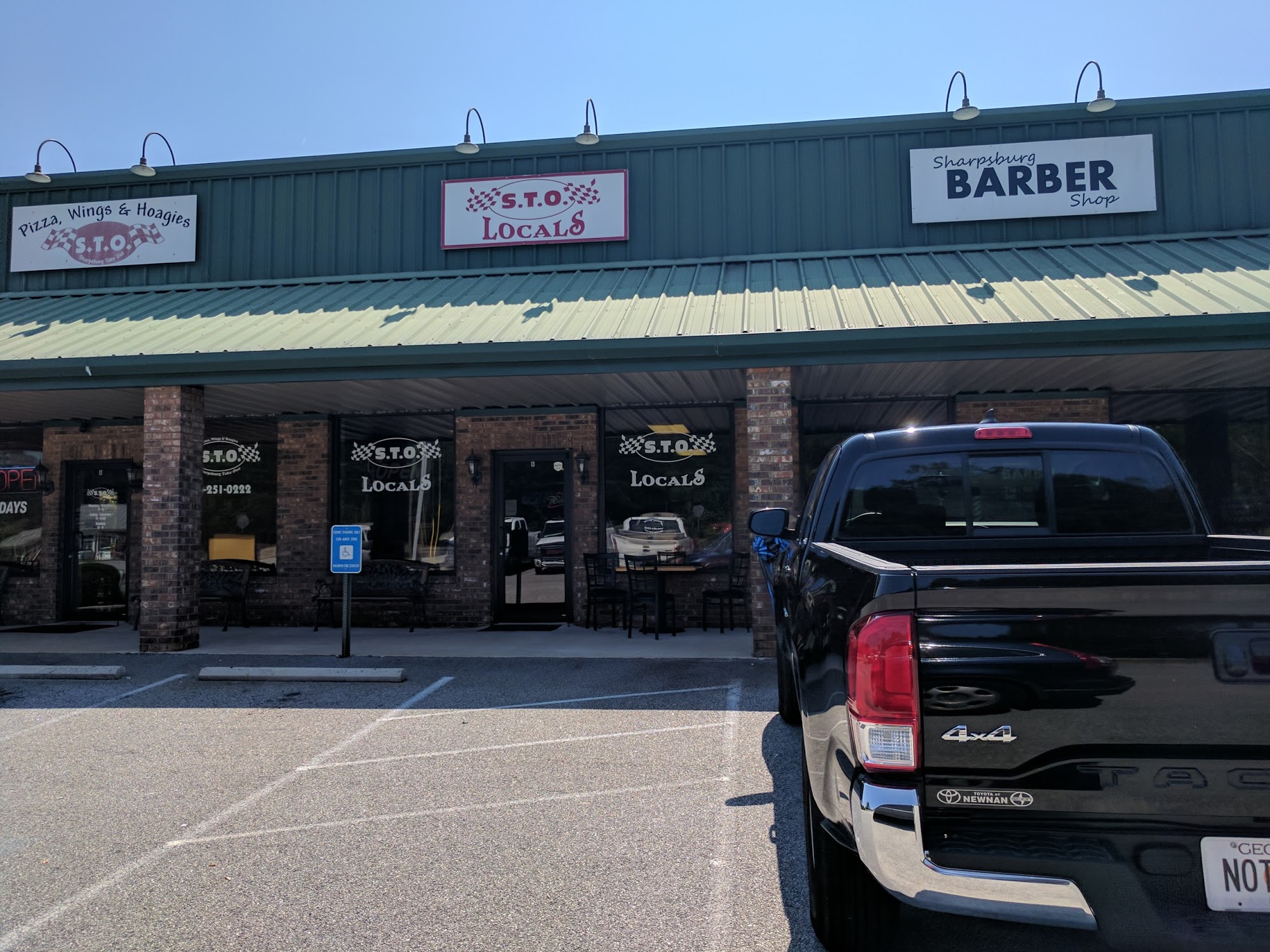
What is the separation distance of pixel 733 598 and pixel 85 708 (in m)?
7.29

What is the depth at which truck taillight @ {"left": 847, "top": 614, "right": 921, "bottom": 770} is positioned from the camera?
7.18ft

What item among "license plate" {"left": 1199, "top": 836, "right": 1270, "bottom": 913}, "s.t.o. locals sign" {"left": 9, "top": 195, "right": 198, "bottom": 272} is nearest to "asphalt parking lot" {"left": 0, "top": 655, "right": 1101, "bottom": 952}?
"license plate" {"left": 1199, "top": 836, "right": 1270, "bottom": 913}

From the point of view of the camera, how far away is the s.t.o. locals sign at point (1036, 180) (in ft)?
36.7

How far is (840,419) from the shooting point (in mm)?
11719

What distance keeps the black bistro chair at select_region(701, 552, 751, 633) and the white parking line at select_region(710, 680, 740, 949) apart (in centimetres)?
583

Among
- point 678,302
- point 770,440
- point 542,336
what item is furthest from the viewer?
point 678,302

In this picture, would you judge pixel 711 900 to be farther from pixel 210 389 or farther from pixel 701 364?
pixel 210 389

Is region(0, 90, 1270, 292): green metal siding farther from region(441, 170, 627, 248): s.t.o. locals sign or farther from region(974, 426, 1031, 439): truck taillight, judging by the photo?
region(974, 426, 1031, 439): truck taillight

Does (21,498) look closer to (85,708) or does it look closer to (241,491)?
(241,491)

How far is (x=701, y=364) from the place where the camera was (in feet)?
29.0

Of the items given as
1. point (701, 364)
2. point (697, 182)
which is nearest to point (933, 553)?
point (701, 364)

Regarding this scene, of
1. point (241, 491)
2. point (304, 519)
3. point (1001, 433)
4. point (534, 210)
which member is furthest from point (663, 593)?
point (1001, 433)

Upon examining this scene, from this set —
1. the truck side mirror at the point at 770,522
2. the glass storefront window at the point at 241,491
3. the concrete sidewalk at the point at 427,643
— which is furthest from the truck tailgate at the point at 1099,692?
the glass storefront window at the point at 241,491

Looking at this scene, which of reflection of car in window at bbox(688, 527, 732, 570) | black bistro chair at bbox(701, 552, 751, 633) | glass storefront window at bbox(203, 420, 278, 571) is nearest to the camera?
black bistro chair at bbox(701, 552, 751, 633)
